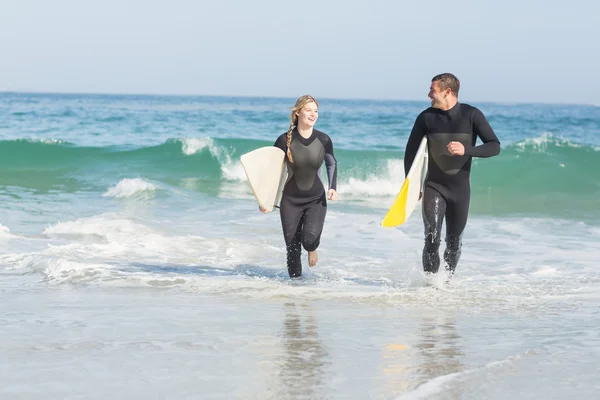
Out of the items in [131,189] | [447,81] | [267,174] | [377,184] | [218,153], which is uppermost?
[447,81]

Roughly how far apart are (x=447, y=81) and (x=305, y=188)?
152 cm

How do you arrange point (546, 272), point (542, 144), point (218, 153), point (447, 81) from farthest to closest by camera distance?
point (542, 144)
point (218, 153)
point (546, 272)
point (447, 81)

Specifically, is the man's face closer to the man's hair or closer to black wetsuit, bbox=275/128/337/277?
the man's hair

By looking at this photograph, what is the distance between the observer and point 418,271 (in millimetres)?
7828

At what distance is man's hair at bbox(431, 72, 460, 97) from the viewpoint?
713cm

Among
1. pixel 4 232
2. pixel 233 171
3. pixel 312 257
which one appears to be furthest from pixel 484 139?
pixel 233 171

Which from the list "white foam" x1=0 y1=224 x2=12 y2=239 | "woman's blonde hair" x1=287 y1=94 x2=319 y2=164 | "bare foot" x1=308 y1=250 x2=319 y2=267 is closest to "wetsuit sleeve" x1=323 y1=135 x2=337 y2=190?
"woman's blonde hair" x1=287 y1=94 x2=319 y2=164

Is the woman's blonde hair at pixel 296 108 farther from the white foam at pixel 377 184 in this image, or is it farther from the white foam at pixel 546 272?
the white foam at pixel 377 184

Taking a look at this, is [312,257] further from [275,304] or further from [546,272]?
[546,272]

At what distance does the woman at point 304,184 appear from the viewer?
7.67 metres

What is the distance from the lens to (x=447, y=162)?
734 cm

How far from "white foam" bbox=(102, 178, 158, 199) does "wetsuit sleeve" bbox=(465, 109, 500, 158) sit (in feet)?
33.4

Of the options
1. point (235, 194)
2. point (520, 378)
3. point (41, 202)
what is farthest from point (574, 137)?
point (520, 378)

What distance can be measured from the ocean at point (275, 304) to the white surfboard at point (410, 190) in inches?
23.7
